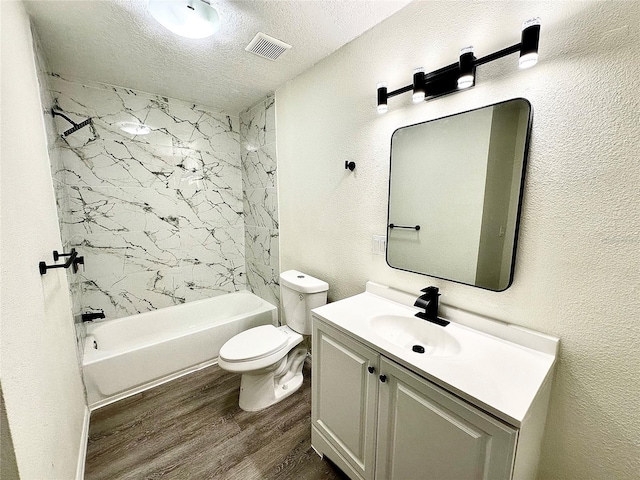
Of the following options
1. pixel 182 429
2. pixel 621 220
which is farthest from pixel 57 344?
pixel 621 220

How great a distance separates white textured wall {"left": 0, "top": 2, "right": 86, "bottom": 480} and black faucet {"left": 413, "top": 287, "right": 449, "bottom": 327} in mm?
1418

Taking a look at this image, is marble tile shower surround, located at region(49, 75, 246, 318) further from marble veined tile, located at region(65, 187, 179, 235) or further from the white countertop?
the white countertop

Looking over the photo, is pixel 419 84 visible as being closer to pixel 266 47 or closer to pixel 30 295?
pixel 266 47

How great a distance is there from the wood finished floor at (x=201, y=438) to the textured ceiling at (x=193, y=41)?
2.42m

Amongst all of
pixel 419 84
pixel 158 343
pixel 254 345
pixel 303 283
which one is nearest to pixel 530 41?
pixel 419 84

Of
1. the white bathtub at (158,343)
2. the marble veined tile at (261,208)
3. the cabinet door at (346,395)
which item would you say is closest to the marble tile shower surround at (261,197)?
the marble veined tile at (261,208)

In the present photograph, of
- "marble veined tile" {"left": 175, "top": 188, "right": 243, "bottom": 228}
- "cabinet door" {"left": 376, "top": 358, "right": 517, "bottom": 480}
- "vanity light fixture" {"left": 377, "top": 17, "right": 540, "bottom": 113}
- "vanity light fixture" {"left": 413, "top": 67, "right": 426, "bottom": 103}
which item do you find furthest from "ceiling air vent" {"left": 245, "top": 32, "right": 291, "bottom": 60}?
"cabinet door" {"left": 376, "top": 358, "right": 517, "bottom": 480}

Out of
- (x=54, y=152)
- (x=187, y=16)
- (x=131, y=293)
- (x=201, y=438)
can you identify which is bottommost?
(x=201, y=438)

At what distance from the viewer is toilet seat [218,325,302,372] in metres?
1.70

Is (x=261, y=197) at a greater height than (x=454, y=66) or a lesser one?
lesser

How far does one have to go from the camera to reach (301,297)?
1.96 m

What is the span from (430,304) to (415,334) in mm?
177

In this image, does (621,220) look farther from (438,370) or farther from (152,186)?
(152,186)

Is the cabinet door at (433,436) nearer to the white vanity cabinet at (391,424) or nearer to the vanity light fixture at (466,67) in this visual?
the white vanity cabinet at (391,424)
